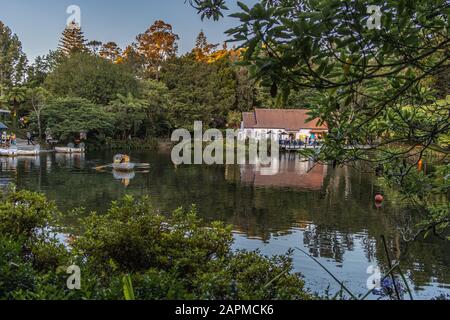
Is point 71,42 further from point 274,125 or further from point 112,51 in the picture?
point 274,125

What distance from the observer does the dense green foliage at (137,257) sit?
2688 mm

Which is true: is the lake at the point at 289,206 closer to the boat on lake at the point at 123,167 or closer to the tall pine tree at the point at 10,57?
the boat on lake at the point at 123,167

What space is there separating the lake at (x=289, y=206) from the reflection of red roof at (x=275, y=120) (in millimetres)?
19062

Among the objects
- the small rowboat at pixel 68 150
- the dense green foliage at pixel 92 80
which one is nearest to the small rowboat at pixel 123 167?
the small rowboat at pixel 68 150

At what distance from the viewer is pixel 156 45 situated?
52875 millimetres

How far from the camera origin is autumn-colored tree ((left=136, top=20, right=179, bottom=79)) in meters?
52.8

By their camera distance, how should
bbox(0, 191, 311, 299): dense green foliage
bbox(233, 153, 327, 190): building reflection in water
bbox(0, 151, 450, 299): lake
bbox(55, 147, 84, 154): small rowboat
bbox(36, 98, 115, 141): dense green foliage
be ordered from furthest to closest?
bbox(36, 98, 115, 141): dense green foliage
bbox(55, 147, 84, 154): small rowboat
bbox(233, 153, 327, 190): building reflection in water
bbox(0, 151, 450, 299): lake
bbox(0, 191, 311, 299): dense green foliage

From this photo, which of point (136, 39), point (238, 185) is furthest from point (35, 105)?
point (238, 185)

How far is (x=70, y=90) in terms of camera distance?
134 ft

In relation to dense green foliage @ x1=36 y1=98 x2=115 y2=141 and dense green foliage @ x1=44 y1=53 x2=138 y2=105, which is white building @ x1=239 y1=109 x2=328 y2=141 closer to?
dense green foliage @ x1=44 y1=53 x2=138 y2=105

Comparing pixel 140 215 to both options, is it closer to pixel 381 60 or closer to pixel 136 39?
pixel 381 60

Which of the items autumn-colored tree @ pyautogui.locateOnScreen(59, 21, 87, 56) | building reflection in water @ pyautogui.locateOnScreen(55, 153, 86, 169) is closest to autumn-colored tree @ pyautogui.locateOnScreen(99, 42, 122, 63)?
autumn-colored tree @ pyautogui.locateOnScreen(59, 21, 87, 56)

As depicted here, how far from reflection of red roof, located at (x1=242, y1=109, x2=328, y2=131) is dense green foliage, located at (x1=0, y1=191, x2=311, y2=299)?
41697 mm

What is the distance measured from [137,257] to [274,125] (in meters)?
43.7
